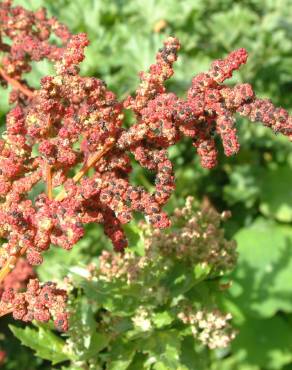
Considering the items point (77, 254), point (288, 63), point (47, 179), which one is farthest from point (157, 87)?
point (288, 63)

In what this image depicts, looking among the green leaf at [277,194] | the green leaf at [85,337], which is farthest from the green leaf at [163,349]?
the green leaf at [277,194]

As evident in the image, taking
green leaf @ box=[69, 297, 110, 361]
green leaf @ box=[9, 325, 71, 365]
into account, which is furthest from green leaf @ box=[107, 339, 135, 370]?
green leaf @ box=[9, 325, 71, 365]

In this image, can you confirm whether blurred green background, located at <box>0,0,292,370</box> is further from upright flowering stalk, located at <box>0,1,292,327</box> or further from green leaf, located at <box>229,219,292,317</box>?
upright flowering stalk, located at <box>0,1,292,327</box>

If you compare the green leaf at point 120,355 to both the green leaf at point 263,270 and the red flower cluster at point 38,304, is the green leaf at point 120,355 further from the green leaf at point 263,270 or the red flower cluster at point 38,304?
the green leaf at point 263,270

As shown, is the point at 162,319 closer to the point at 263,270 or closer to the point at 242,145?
the point at 263,270

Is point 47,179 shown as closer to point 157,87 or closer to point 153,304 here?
point 157,87

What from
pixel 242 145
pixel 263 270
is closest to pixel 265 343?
pixel 263 270
